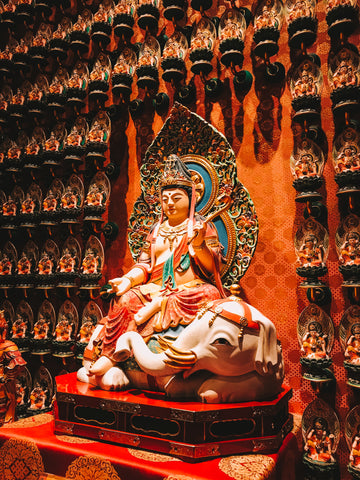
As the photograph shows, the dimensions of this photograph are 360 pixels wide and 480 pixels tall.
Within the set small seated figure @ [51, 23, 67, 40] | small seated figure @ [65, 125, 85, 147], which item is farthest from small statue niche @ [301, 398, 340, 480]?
small seated figure @ [51, 23, 67, 40]

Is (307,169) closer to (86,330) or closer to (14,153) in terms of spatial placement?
(86,330)

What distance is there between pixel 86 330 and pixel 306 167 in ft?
7.50

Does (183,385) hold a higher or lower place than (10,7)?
lower

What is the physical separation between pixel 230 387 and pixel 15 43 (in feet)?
14.2

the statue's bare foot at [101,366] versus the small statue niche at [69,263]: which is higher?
the small statue niche at [69,263]

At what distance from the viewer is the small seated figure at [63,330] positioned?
3.76m

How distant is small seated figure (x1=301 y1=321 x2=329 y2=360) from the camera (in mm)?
2777

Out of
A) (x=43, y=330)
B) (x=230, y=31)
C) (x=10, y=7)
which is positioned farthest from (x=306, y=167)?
(x=10, y=7)

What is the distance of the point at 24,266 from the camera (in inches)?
162

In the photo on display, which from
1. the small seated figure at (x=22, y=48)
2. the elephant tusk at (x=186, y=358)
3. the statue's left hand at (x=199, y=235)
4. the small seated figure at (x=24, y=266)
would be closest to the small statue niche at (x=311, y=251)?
the statue's left hand at (x=199, y=235)

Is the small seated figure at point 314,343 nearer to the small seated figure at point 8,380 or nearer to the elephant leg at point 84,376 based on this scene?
the elephant leg at point 84,376

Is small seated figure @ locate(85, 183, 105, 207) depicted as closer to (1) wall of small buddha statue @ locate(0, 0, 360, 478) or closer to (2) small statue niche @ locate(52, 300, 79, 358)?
(1) wall of small buddha statue @ locate(0, 0, 360, 478)

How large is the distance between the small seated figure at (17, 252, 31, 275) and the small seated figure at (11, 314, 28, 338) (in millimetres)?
424

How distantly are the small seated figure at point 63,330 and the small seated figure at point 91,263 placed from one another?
0.49 meters
